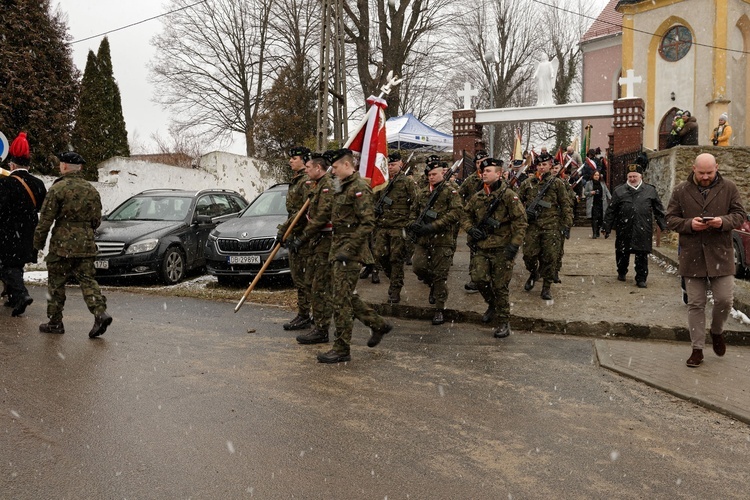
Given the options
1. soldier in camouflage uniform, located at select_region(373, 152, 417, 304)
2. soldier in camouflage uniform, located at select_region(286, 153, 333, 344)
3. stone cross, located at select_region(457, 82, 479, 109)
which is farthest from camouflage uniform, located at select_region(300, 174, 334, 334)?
stone cross, located at select_region(457, 82, 479, 109)

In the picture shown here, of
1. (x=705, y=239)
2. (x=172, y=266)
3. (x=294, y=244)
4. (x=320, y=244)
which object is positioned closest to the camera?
(x=705, y=239)

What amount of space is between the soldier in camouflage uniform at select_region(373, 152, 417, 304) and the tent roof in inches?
500

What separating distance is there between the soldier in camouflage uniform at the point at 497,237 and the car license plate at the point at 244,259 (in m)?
3.89

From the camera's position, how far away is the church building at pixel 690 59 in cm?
2620

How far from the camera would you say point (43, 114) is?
63.4 feet

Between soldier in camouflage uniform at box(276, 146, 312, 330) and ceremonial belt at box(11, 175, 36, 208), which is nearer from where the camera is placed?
A: soldier in camouflage uniform at box(276, 146, 312, 330)

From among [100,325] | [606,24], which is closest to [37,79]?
[100,325]

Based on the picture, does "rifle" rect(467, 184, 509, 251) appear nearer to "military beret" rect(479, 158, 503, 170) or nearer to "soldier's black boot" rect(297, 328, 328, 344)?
"military beret" rect(479, 158, 503, 170)

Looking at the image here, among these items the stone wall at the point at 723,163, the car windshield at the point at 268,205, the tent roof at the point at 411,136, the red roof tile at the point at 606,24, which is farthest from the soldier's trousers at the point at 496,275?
the red roof tile at the point at 606,24

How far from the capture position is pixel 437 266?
859cm

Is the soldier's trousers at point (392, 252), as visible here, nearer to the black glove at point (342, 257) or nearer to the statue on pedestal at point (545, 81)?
the black glove at point (342, 257)

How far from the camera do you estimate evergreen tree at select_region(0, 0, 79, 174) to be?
61.4 ft

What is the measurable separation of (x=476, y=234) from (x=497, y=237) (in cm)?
24

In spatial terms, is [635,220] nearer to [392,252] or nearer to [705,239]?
[392,252]
